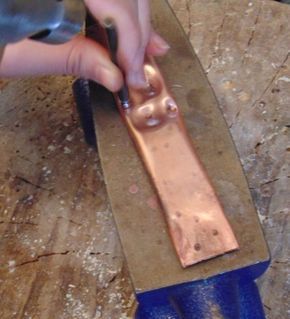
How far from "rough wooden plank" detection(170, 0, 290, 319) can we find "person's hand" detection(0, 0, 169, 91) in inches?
7.6

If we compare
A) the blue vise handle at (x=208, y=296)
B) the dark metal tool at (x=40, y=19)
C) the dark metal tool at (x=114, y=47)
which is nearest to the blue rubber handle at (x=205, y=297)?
the blue vise handle at (x=208, y=296)

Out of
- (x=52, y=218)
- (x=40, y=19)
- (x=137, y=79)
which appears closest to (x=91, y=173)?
(x=52, y=218)

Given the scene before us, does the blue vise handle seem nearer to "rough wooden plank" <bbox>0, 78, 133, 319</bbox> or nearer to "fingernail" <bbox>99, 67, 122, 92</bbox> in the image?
"rough wooden plank" <bbox>0, 78, 133, 319</bbox>

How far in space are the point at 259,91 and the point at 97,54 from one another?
0.94ft

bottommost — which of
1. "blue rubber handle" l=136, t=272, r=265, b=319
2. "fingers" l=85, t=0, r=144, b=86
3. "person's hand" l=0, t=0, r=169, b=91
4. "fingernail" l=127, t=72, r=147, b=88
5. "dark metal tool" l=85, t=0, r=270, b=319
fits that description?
"blue rubber handle" l=136, t=272, r=265, b=319


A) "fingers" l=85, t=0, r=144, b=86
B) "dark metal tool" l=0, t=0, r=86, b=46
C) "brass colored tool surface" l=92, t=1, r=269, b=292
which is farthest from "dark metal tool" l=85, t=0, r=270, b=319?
"dark metal tool" l=0, t=0, r=86, b=46

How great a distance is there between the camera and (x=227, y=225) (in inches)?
25.9

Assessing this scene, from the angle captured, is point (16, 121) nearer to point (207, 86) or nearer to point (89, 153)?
point (89, 153)

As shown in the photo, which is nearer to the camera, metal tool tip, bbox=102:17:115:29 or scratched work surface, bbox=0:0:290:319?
metal tool tip, bbox=102:17:115:29

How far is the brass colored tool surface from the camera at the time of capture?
65 cm

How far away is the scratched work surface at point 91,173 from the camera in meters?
0.79

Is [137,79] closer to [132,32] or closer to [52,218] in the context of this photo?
[132,32]

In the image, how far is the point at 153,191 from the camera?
2.28ft

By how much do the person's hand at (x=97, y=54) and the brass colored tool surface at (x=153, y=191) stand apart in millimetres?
59
